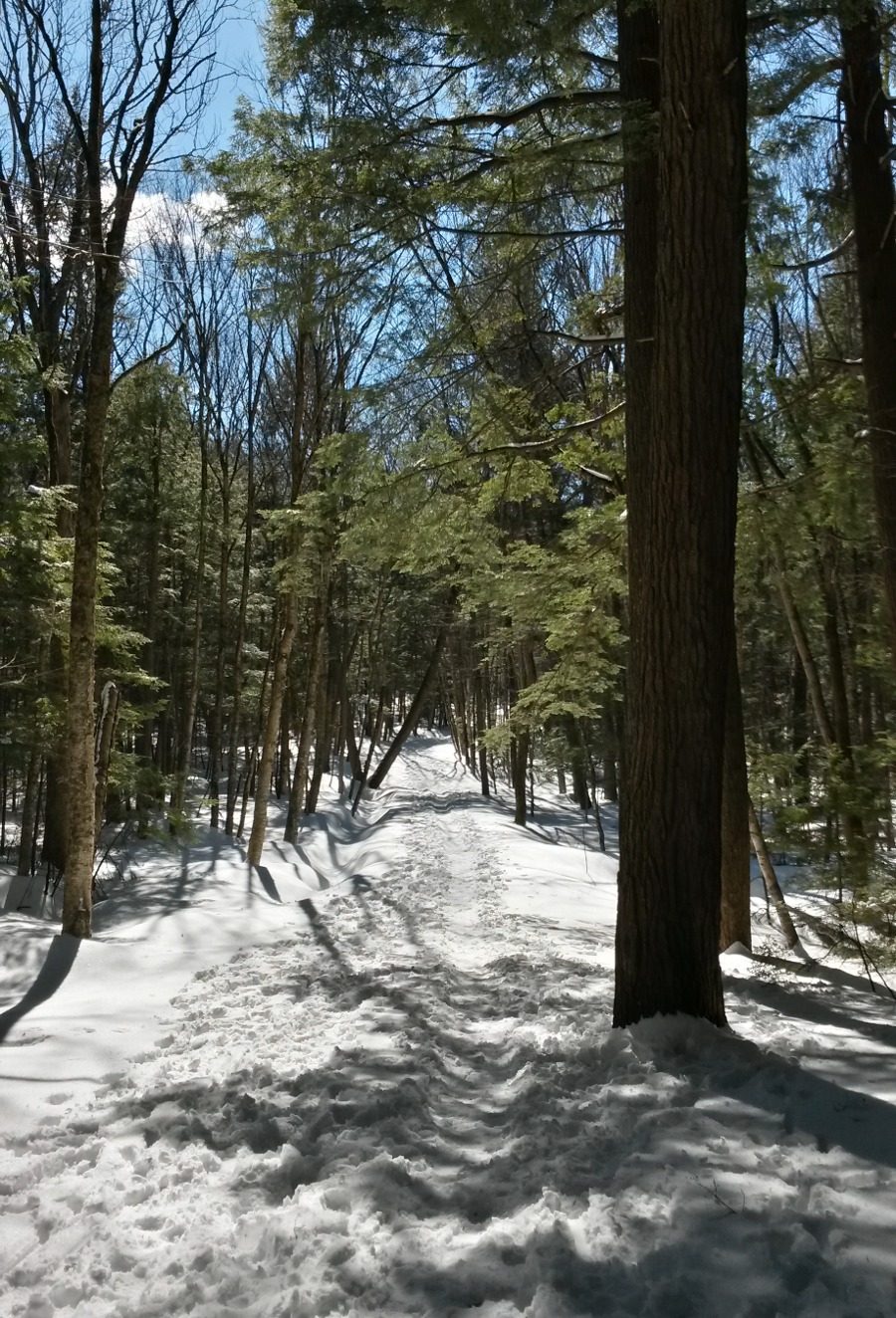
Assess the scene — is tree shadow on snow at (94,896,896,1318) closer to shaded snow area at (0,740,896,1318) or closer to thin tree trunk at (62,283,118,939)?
shaded snow area at (0,740,896,1318)

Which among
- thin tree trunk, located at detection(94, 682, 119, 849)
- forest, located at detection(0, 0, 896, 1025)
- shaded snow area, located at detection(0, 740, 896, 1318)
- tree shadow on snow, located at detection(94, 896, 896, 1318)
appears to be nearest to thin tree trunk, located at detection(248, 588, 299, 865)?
forest, located at detection(0, 0, 896, 1025)

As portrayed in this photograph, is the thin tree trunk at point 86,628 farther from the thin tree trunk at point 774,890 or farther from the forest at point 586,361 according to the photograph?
the thin tree trunk at point 774,890

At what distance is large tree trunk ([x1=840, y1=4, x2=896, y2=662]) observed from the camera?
625 centimetres

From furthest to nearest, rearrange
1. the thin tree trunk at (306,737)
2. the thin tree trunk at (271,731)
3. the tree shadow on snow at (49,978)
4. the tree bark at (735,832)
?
the thin tree trunk at (306,737) < the thin tree trunk at (271,731) < the tree bark at (735,832) < the tree shadow on snow at (49,978)

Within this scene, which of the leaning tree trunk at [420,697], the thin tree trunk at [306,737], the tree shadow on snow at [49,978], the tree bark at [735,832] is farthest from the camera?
the leaning tree trunk at [420,697]

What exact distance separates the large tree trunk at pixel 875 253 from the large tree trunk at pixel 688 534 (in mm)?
2611

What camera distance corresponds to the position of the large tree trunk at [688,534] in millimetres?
4176

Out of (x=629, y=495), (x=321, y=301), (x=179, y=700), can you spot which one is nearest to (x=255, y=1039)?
(x=629, y=495)

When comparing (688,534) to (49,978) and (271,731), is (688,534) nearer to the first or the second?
(49,978)

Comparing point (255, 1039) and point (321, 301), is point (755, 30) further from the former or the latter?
point (255, 1039)

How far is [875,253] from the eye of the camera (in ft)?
20.7

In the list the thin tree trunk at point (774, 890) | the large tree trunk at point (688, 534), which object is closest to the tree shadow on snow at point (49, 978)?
the large tree trunk at point (688, 534)

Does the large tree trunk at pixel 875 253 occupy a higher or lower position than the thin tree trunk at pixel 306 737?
higher

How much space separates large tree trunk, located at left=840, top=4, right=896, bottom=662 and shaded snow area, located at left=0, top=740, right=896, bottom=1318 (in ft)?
12.6
